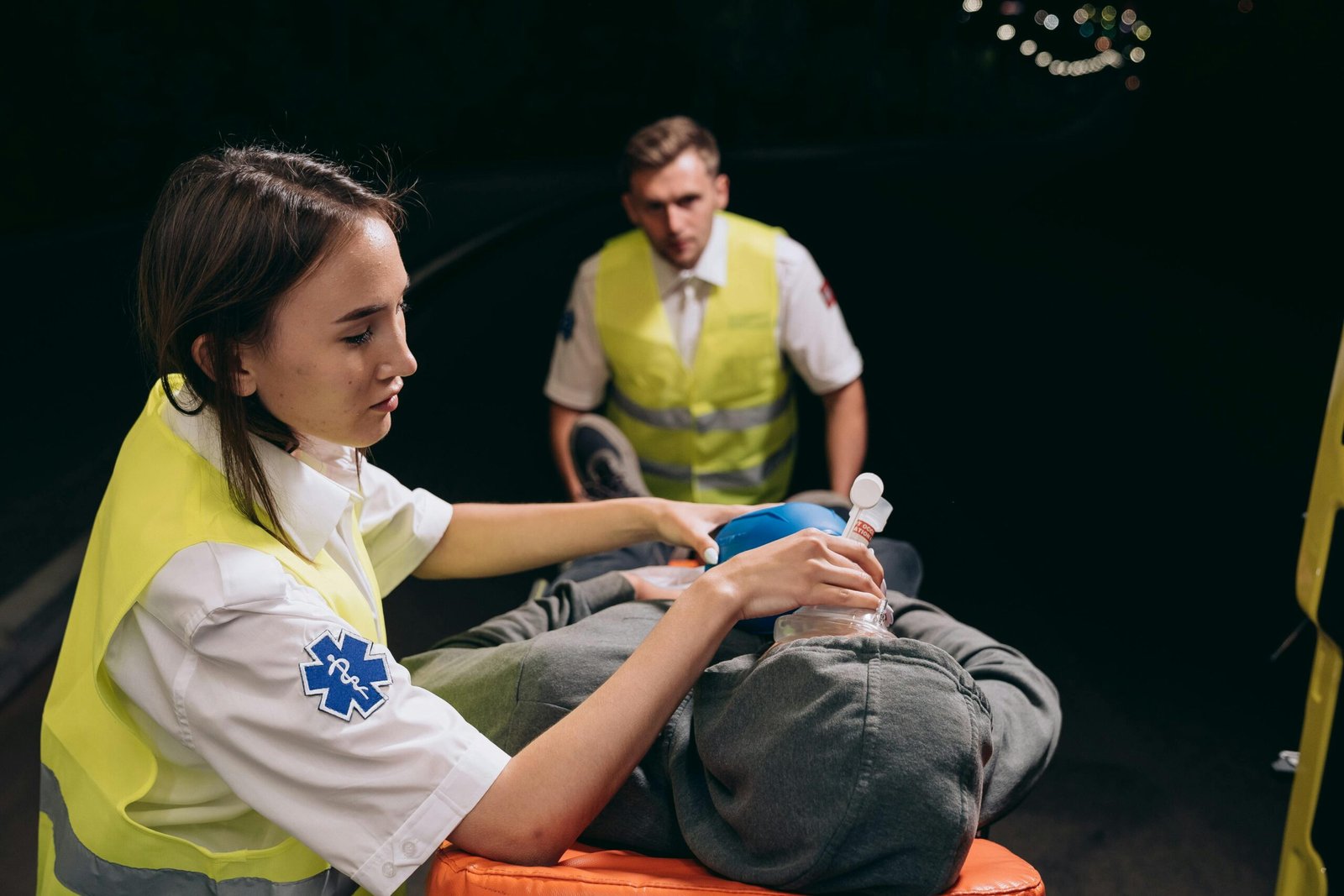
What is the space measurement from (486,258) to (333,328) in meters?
4.07

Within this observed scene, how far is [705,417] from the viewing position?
3.15 meters

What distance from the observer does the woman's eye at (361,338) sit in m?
1.27

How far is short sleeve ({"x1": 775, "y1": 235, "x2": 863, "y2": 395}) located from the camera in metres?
3.19

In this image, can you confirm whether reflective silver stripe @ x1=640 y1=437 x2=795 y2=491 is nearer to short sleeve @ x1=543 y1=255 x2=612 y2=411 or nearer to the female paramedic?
short sleeve @ x1=543 y1=255 x2=612 y2=411

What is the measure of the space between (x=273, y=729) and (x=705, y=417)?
2074mm

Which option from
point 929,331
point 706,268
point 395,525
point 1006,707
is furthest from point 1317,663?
point 929,331

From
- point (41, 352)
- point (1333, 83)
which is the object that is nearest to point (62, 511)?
point (41, 352)

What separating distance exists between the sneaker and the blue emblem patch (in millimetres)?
1592

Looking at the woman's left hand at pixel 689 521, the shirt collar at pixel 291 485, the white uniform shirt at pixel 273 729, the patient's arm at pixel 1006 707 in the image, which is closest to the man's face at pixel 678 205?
the woman's left hand at pixel 689 521

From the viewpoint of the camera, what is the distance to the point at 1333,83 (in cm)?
1019

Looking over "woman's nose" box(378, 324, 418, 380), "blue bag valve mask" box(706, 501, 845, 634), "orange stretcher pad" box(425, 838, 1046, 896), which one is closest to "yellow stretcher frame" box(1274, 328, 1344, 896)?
"orange stretcher pad" box(425, 838, 1046, 896)

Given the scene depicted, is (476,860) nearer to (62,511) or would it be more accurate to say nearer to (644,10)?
(62,511)

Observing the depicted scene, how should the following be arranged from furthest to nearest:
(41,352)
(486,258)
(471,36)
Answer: (471,36), (486,258), (41,352)

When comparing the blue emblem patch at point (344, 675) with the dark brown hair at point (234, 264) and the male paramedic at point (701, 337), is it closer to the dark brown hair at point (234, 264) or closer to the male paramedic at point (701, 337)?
the dark brown hair at point (234, 264)
